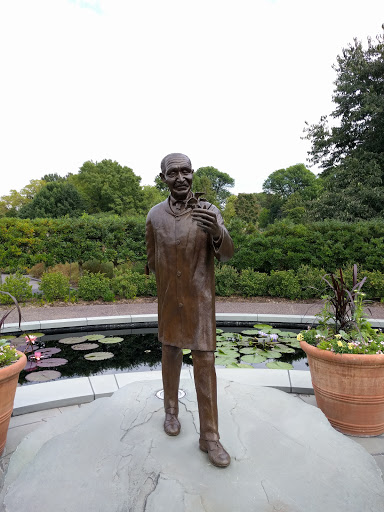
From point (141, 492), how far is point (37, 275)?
17.1m

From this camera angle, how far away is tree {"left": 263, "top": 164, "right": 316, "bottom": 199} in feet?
168

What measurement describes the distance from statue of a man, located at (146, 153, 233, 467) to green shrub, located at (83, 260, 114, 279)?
11.1 meters

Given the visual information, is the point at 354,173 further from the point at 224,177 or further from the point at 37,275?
the point at 224,177

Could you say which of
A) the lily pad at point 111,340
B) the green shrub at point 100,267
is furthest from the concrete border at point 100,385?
the green shrub at point 100,267

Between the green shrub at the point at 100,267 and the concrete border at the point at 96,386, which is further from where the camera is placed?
the green shrub at the point at 100,267

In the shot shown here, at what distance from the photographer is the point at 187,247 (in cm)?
240

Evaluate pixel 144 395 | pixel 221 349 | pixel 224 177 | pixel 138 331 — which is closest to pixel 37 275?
pixel 138 331

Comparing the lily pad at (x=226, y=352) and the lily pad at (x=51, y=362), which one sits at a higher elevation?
the lily pad at (x=51, y=362)

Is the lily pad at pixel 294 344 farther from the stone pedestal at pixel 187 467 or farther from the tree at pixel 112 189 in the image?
the tree at pixel 112 189

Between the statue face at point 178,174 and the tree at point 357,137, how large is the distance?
13946 mm

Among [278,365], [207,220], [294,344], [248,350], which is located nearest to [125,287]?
[248,350]

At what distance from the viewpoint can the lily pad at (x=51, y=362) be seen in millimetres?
5098

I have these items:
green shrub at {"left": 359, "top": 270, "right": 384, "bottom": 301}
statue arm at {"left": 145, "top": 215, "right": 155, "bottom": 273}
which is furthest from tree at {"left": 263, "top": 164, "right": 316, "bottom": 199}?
statue arm at {"left": 145, "top": 215, "right": 155, "bottom": 273}

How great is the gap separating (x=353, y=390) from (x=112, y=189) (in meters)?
34.2
